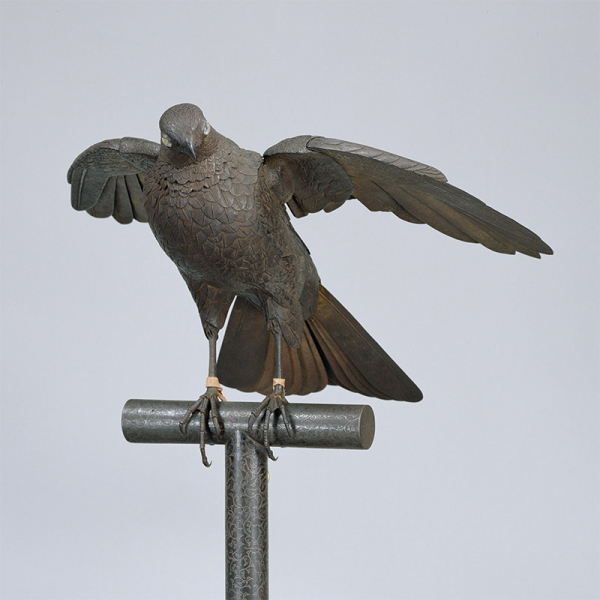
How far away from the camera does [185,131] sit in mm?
1786

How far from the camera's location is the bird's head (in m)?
1.79

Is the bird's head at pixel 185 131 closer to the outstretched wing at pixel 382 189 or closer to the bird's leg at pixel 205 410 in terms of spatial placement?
the outstretched wing at pixel 382 189

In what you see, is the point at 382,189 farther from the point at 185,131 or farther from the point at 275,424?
the point at 275,424

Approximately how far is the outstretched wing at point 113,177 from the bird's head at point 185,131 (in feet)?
0.53

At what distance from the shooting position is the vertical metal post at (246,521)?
193 cm

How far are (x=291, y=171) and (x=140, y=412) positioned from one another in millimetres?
634

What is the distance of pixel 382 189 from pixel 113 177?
27.8 inches

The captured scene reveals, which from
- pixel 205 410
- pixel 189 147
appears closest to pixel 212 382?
pixel 205 410

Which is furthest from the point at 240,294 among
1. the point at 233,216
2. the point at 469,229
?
the point at 469,229

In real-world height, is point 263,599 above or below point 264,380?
below

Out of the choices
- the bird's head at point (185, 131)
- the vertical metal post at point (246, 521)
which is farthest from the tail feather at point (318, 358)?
the bird's head at point (185, 131)

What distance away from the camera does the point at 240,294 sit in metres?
2.05

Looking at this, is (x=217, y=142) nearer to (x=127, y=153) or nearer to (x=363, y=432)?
(x=127, y=153)

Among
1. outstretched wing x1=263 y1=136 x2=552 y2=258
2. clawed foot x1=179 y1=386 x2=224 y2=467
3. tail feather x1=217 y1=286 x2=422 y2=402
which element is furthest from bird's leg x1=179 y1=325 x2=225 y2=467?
outstretched wing x1=263 y1=136 x2=552 y2=258
